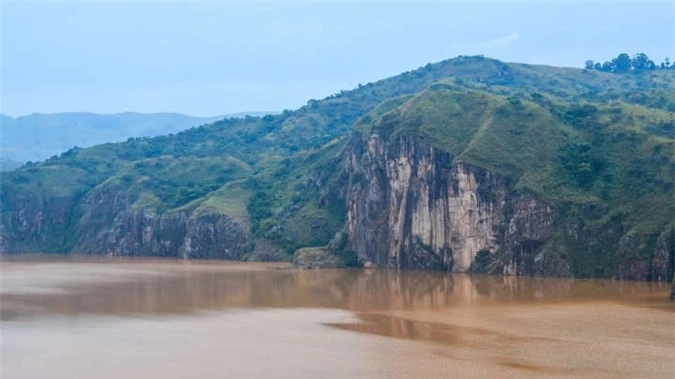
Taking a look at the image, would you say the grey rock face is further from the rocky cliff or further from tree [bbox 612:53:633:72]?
tree [bbox 612:53:633:72]

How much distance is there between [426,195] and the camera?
94.1 meters

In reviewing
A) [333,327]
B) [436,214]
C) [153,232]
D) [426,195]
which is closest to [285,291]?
[333,327]

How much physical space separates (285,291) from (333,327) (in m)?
20.9

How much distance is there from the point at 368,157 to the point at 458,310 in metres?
46.5

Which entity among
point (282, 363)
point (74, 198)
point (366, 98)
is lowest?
point (282, 363)

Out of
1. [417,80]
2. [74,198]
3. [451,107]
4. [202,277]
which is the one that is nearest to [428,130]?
[451,107]

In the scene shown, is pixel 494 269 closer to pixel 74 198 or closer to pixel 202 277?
pixel 202 277

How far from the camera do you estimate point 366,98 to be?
18000 centimetres

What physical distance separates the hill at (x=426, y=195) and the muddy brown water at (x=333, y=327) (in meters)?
6.36

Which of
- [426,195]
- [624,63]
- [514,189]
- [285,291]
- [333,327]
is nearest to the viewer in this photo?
[333,327]

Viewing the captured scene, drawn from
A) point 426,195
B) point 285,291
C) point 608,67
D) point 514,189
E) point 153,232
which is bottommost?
point 285,291

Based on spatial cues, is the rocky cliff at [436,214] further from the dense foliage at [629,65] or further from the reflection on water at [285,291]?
Answer: the dense foliage at [629,65]

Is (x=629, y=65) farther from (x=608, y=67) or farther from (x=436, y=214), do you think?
(x=436, y=214)

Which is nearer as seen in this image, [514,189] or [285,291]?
[285,291]
